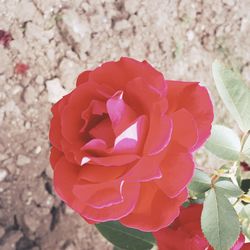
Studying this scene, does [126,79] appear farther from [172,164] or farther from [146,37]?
[146,37]

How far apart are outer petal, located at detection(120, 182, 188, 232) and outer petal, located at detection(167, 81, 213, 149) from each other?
0.08 m

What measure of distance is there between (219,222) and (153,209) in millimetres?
178

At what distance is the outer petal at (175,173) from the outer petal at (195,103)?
0.04 m

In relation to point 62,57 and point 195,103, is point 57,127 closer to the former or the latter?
point 195,103

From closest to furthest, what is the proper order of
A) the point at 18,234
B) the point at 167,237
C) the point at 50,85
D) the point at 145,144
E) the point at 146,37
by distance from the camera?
the point at 145,144 → the point at 167,237 → the point at 18,234 → the point at 50,85 → the point at 146,37

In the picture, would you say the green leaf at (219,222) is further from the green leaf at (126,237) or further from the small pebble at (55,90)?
the small pebble at (55,90)

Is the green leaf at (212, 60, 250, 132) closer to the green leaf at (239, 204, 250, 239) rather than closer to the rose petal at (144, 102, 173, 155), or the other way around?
the green leaf at (239, 204, 250, 239)

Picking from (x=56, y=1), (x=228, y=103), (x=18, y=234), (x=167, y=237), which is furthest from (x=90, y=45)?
(x=167, y=237)

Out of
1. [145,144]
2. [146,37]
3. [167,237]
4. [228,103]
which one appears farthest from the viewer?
[146,37]

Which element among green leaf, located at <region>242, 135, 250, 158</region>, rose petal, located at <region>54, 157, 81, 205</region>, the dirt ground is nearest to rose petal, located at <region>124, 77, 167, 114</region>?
rose petal, located at <region>54, 157, 81, 205</region>

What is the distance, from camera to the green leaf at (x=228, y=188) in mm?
892

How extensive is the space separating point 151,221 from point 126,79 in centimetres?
18

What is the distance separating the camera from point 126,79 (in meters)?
0.71

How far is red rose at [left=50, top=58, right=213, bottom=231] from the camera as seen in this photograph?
25.6 inches
